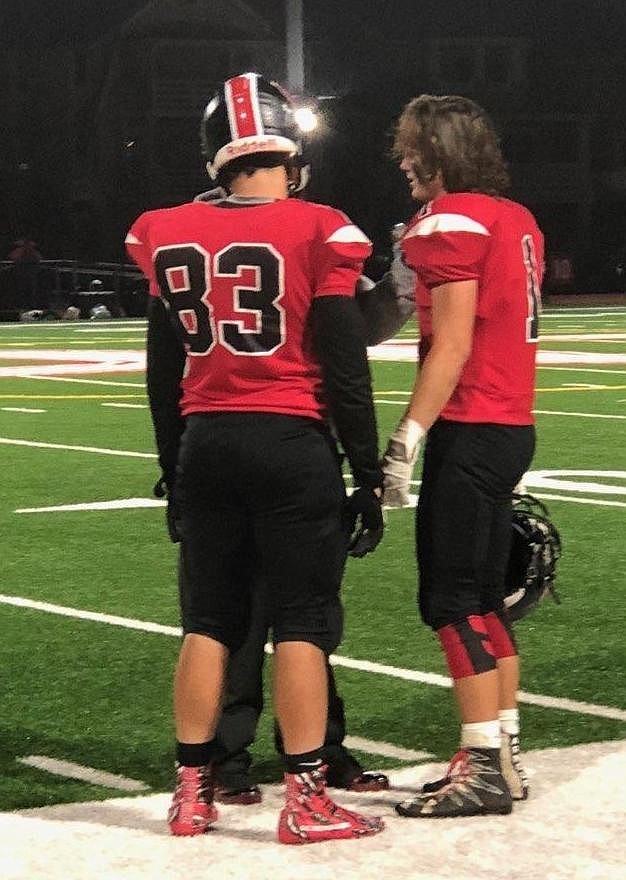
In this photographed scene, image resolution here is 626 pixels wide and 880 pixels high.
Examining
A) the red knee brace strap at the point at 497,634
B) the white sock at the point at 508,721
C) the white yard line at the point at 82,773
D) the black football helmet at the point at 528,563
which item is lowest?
the white yard line at the point at 82,773

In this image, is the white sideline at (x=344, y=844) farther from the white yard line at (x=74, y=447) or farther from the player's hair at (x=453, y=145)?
the white yard line at (x=74, y=447)

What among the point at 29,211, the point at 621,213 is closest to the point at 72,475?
the point at 29,211

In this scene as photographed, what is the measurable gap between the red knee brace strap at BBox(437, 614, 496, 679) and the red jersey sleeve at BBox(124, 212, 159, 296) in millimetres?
1180

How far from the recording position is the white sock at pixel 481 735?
5203mm

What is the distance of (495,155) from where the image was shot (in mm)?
5199

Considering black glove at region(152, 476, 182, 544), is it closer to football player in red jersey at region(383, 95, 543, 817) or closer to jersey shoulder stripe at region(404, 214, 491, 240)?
football player in red jersey at region(383, 95, 543, 817)

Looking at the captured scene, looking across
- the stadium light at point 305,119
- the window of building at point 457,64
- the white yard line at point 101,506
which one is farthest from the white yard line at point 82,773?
the window of building at point 457,64

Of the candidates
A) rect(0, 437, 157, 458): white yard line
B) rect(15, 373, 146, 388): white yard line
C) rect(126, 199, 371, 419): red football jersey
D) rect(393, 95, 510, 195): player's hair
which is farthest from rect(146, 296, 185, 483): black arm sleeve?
rect(15, 373, 146, 388): white yard line

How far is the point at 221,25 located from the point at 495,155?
6381cm

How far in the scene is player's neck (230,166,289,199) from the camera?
5.04 meters

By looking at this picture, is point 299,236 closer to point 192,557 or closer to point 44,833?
point 192,557

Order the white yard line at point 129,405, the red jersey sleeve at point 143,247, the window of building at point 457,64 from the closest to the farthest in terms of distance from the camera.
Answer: the red jersey sleeve at point 143,247
the white yard line at point 129,405
the window of building at point 457,64

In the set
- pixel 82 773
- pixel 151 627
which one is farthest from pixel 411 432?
pixel 151 627

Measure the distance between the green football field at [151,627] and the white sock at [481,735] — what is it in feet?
1.71
